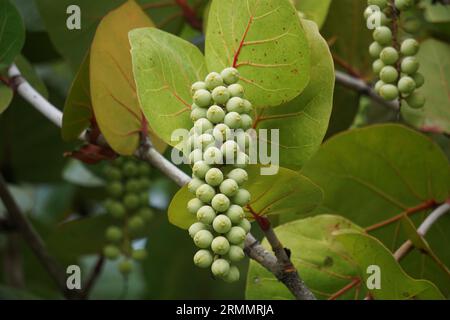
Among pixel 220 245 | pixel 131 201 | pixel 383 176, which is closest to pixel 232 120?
pixel 220 245

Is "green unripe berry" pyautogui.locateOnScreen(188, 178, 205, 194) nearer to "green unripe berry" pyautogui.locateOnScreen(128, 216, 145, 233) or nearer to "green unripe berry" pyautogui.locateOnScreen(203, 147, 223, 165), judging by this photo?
"green unripe berry" pyautogui.locateOnScreen(203, 147, 223, 165)

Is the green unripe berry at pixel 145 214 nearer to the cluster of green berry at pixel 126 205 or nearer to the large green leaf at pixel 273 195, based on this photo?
the cluster of green berry at pixel 126 205

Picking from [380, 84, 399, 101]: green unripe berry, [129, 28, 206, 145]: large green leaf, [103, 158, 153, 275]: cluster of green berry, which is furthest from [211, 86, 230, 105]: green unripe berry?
[103, 158, 153, 275]: cluster of green berry

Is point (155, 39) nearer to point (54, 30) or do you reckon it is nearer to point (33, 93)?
point (33, 93)

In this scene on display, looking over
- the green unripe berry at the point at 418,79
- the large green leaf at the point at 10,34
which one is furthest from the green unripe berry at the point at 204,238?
the large green leaf at the point at 10,34

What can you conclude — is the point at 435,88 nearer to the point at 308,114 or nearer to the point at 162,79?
the point at 308,114
